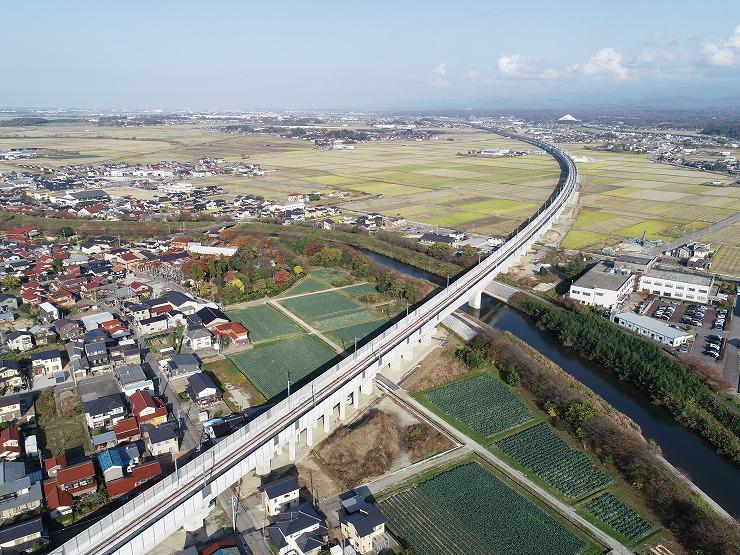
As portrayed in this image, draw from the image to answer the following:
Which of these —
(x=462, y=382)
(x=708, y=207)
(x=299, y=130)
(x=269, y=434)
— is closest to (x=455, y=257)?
(x=462, y=382)

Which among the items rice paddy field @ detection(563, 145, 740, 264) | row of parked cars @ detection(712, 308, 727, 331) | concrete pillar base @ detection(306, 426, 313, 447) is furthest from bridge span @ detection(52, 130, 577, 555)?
rice paddy field @ detection(563, 145, 740, 264)

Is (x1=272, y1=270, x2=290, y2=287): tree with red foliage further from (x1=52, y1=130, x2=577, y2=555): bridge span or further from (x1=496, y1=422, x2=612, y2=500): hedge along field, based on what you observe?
(x1=496, y1=422, x2=612, y2=500): hedge along field

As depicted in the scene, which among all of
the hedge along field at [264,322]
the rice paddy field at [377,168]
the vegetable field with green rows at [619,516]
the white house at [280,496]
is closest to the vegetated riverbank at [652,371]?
the vegetable field with green rows at [619,516]

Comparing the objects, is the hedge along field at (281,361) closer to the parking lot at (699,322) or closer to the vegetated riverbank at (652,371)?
the vegetated riverbank at (652,371)

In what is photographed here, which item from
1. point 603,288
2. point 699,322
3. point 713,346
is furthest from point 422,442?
point 699,322

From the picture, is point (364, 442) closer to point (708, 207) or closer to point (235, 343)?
point (235, 343)
